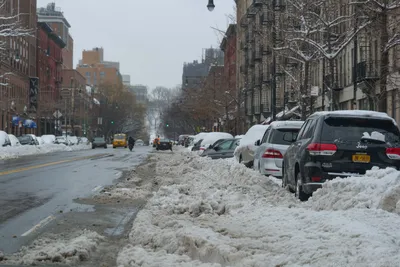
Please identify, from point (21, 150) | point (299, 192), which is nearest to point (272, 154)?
point (299, 192)

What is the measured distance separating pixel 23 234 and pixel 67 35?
501 feet

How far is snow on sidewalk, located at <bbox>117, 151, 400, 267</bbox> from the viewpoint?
6.98 metres

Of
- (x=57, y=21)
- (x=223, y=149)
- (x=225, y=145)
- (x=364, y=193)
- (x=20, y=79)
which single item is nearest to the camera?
(x=364, y=193)

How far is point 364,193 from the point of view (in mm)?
10438

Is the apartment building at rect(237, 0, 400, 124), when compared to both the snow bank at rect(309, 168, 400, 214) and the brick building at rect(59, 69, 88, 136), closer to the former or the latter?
the snow bank at rect(309, 168, 400, 214)

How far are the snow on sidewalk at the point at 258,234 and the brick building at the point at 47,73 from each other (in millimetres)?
79300

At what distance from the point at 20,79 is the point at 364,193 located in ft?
266

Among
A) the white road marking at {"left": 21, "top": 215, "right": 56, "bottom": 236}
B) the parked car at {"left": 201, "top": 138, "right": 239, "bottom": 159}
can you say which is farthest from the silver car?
the parked car at {"left": 201, "top": 138, "right": 239, "bottom": 159}

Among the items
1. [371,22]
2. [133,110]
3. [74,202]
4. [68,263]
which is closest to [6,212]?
[74,202]

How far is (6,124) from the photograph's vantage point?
7950 centimetres

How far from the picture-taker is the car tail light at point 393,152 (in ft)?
42.0

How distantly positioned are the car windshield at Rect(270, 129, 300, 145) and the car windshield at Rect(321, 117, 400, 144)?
5.89m

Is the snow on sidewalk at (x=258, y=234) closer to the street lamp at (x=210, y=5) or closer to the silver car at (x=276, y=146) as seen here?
the silver car at (x=276, y=146)

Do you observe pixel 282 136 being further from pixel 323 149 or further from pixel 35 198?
pixel 35 198
